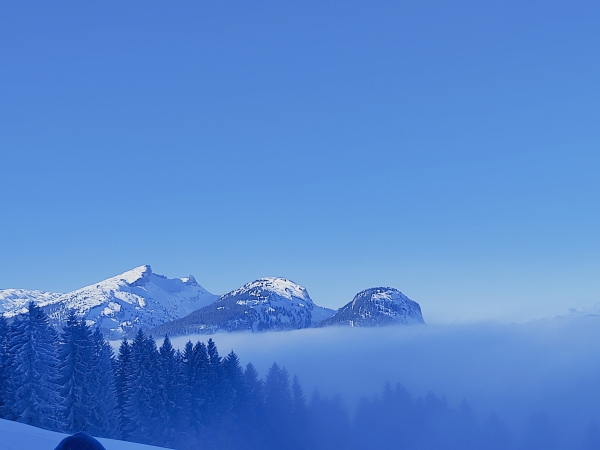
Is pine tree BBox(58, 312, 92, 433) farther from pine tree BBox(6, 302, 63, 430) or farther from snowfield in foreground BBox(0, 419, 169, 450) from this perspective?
snowfield in foreground BBox(0, 419, 169, 450)

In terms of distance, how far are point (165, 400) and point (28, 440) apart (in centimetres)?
3421

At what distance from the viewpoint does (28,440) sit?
64.0 feet

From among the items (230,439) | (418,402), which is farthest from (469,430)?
(230,439)

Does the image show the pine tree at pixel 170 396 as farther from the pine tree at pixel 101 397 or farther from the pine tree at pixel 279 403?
the pine tree at pixel 279 403

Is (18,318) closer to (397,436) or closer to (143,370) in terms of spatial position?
(143,370)

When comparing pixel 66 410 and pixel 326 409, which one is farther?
pixel 326 409

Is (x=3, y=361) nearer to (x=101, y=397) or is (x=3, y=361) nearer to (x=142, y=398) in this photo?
(x=101, y=397)

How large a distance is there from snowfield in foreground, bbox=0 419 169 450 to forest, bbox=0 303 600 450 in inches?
696

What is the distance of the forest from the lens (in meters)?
39.5

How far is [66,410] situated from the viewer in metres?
41.8

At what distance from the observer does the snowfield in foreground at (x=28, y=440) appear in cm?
1859

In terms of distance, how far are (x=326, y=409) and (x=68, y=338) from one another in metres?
58.7

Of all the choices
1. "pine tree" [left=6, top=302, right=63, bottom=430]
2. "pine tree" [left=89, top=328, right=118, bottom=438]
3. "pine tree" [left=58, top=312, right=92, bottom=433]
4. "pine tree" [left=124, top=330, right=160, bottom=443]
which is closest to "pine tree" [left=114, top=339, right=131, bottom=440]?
"pine tree" [left=124, top=330, right=160, bottom=443]

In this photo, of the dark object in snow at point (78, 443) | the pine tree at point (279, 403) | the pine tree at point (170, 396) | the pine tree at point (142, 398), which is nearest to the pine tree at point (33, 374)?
the pine tree at point (142, 398)
